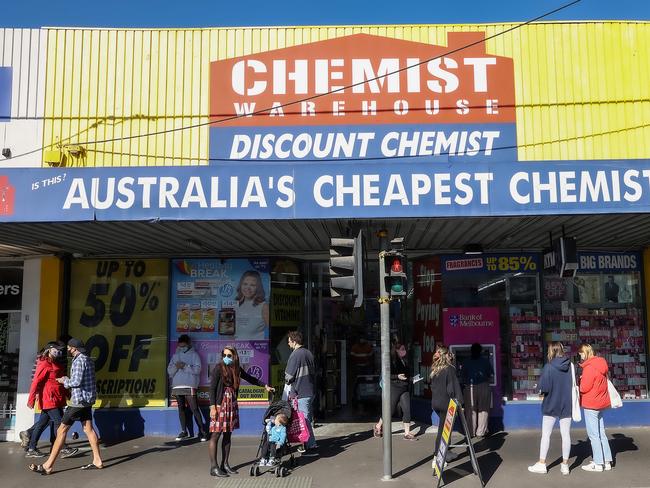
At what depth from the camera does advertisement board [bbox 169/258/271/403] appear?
10.4 m

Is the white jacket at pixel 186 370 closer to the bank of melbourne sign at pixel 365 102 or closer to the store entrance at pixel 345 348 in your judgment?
the store entrance at pixel 345 348

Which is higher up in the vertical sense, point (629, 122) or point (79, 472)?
point (629, 122)

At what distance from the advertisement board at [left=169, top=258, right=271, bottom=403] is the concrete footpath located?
4.25 ft

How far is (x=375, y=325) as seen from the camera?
1292 centimetres

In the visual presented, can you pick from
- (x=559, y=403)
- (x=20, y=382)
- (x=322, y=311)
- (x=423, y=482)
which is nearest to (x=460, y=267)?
(x=322, y=311)

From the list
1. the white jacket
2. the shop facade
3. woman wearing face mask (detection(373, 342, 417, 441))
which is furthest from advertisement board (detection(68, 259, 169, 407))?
woman wearing face mask (detection(373, 342, 417, 441))

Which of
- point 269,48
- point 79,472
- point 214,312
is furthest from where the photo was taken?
point 214,312

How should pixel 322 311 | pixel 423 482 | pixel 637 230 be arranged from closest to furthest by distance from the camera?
pixel 423 482
pixel 637 230
pixel 322 311

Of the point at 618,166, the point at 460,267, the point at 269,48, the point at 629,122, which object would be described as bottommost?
the point at 460,267

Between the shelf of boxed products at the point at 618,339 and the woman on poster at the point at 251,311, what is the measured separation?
5.52 metres

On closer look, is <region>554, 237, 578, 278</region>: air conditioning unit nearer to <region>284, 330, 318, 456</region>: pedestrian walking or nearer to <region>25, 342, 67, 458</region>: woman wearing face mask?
<region>284, 330, 318, 456</region>: pedestrian walking

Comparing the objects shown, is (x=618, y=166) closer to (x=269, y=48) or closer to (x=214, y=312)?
(x=269, y=48)

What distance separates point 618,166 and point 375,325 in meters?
6.51

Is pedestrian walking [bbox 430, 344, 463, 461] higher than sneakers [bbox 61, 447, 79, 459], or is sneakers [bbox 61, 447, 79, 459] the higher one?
pedestrian walking [bbox 430, 344, 463, 461]
